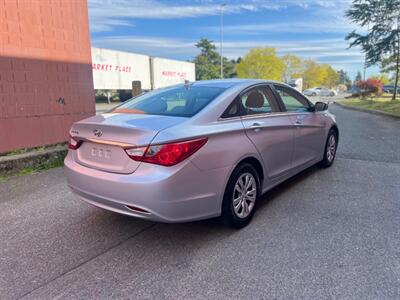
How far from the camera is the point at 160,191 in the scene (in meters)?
2.81

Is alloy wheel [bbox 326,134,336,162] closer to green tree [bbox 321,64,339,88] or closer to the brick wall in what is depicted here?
the brick wall

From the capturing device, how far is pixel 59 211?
4.15 meters

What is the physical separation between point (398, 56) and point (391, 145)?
1414 cm

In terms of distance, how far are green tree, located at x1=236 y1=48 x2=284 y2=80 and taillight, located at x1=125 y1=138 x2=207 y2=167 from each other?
47.7m

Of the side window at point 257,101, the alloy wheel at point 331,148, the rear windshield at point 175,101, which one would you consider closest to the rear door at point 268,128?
the side window at point 257,101

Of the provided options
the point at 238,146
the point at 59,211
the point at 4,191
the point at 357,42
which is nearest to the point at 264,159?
the point at 238,146

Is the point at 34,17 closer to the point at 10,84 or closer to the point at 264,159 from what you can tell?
the point at 10,84

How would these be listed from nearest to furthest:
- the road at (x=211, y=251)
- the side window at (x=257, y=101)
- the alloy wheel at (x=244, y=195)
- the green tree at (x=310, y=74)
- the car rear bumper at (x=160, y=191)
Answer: the road at (x=211, y=251) < the car rear bumper at (x=160, y=191) < the alloy wheel at (x=244, y=195) < the side window at (x=257, y=101) < the green tree at (x=310, y=74)

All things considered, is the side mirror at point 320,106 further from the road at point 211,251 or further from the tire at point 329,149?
the road at point 211,251

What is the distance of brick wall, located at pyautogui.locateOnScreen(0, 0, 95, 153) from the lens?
6.07 m

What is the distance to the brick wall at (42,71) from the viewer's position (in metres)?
6.07

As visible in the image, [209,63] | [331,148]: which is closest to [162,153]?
[331,148]

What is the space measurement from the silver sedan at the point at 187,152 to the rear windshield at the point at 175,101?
0.04 feet

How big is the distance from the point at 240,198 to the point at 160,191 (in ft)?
3.53
